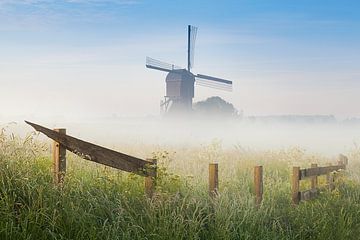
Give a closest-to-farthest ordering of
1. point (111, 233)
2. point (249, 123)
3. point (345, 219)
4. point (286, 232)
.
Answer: point (111, 233)
point (286, 232)
point (345, 219)
point (249, 123)

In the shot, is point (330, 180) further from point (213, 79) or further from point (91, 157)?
point (213, 79)

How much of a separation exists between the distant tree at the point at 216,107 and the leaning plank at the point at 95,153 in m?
46.2

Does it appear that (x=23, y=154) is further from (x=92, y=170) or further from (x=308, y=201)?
(x=308, y=201)

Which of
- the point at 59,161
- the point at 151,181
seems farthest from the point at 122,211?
the point at 151,181

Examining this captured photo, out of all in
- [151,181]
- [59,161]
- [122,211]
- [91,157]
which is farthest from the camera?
[151,181]

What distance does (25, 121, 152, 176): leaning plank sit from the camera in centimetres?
742

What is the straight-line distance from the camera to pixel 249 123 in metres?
53.6

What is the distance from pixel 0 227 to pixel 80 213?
1.08 metres

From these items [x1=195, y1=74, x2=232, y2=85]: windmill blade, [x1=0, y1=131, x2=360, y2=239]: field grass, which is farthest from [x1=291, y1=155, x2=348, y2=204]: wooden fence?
[x1=195, y1=74, x2=232, y2=85]: windmill blade

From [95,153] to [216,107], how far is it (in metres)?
49.1

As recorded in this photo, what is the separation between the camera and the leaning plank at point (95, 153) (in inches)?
292

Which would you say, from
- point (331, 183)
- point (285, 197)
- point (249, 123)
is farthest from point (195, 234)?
point (249, 123)

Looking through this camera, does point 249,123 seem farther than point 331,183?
Yes

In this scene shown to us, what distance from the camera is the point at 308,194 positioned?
11648mm
